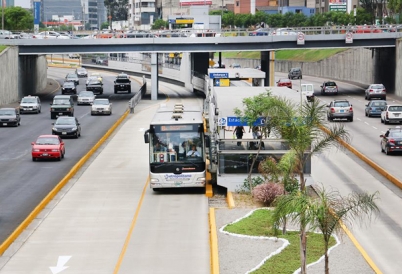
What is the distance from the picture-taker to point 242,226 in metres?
28.7

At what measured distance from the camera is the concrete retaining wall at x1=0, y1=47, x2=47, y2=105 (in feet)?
279

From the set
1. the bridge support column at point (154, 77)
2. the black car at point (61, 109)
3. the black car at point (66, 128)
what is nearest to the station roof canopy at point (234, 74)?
the black car at point (66, 128)

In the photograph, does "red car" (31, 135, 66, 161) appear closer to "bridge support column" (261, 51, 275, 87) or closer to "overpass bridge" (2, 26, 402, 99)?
"overpass bridge" (2, 26, 402, 99)

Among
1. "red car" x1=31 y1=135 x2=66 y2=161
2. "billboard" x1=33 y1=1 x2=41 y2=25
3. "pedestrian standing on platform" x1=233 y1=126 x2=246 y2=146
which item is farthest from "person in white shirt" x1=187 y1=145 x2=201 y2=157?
"billboard" x1=33 y1=1 x2=41 y2=25

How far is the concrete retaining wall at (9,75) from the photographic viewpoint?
277 ft

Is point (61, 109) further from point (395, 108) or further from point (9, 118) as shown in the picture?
point (395, 108)

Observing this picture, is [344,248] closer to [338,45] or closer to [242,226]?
[242,226]

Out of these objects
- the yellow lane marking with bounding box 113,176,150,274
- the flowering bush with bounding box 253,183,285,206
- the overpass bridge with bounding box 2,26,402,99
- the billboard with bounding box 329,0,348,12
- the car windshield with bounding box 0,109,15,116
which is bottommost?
the yellow lane marking with bounding box 113,176,150,274

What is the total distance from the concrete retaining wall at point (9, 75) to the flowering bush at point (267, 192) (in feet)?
177

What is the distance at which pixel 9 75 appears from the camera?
87.4 meters

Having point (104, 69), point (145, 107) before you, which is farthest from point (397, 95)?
point (104, 69)

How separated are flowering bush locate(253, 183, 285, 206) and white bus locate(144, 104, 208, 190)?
3845 millimetres

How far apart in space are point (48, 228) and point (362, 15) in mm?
117320

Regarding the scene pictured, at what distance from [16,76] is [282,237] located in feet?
220
